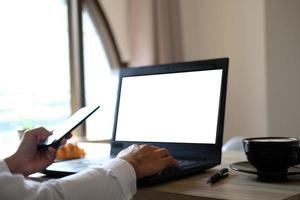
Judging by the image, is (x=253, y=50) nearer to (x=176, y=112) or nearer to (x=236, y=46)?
(x=236, y=46)

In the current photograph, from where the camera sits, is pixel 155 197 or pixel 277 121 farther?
pixel 277 121

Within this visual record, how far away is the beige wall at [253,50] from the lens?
3.39 metres

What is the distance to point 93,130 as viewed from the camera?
3.60 m

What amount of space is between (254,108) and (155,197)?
106 inches

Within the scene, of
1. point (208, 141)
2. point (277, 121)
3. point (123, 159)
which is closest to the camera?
point (123, 159)

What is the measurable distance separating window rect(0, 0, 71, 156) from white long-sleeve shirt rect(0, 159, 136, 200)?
2153 millimetres

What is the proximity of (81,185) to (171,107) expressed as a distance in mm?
473

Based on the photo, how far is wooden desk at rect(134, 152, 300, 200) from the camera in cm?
85

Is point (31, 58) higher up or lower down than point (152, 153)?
higher up

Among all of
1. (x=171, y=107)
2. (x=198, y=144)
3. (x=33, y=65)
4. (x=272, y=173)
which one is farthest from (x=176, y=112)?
(x=33, y=65)

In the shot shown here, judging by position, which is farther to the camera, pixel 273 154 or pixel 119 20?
pixel 119 20

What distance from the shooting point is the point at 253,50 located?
11.4 feet

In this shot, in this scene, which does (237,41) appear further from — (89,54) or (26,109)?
(26,109)

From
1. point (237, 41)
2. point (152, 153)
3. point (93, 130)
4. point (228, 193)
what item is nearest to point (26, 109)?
point (93, 130)
